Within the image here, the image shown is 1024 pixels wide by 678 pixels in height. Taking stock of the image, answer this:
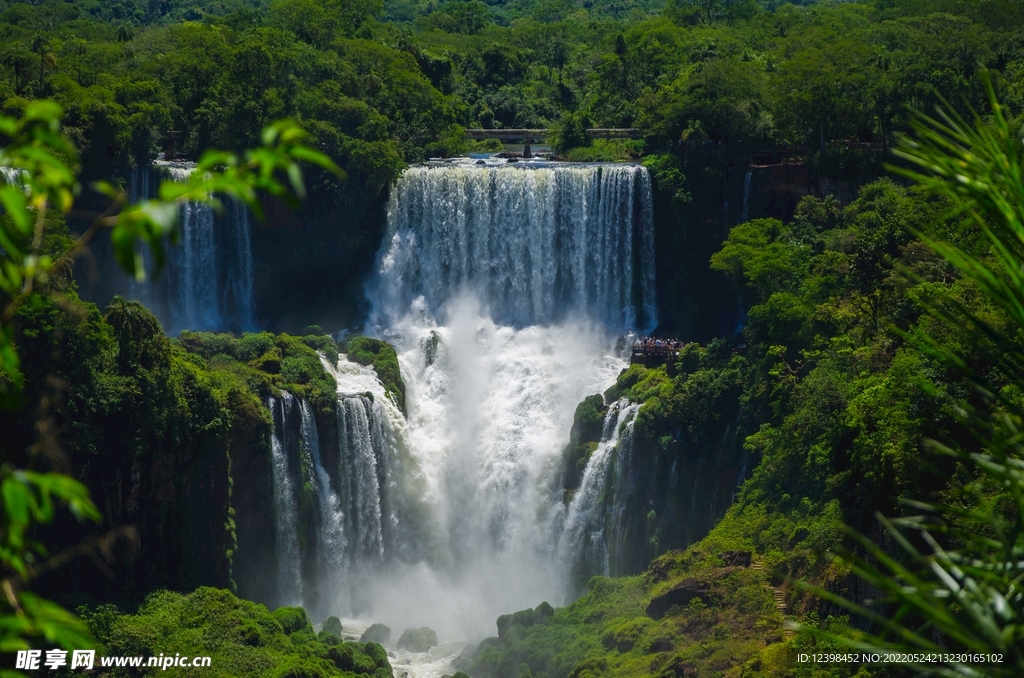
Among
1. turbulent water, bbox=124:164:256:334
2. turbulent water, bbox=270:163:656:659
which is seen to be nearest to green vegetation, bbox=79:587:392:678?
turbulent water, bbox=270:163:656:659

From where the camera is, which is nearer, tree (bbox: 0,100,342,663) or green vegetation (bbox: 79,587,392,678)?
tree (bbox: 0,100,342,663)

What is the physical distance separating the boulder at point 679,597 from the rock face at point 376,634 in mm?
7821

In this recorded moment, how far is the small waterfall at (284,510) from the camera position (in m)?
42.3

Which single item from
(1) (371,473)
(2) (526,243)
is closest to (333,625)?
(1) (371,473)

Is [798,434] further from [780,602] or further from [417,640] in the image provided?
[417,640]

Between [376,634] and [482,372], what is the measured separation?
38.6ft

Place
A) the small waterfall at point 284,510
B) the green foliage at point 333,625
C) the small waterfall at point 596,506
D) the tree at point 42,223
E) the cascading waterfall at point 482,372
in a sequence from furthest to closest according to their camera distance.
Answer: the cascading waterfall at point 482,372
the small waterfall at point 596,506
the small waterfall at point 284,510
the green foliage at point 333,625
the tree at point 42,223

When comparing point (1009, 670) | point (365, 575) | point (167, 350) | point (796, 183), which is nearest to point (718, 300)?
point (796, 183)

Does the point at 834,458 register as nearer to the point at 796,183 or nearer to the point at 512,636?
the point at 512,636

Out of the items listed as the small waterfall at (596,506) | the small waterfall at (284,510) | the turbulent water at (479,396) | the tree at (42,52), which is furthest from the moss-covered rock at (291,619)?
the tree at (42,52)

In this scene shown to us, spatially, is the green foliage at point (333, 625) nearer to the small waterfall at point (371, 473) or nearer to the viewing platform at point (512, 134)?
the small waterfall at point (371, 473)

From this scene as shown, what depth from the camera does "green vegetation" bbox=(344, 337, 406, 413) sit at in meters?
46.3

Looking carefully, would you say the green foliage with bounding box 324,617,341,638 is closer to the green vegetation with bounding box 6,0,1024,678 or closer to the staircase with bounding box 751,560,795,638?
the green vegetation with bounding box 6,0,1024,678

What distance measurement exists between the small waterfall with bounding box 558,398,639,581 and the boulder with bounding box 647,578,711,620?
7.35 m
